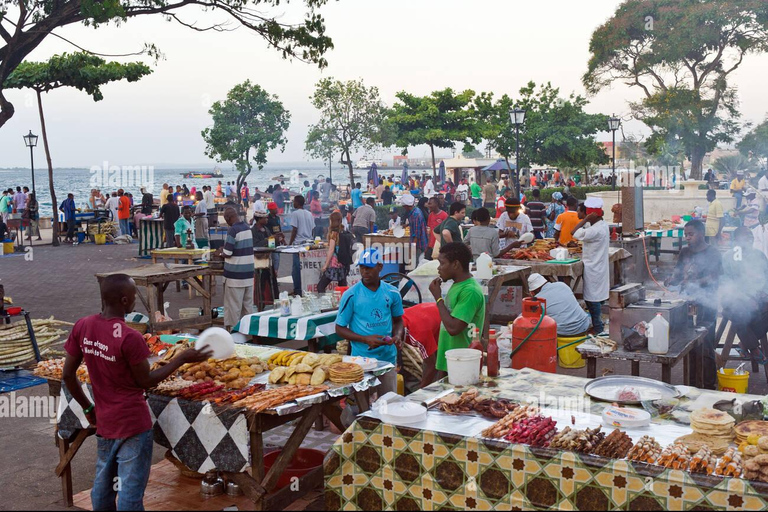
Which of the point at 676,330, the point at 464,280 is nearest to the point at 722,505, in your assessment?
the point at 464,280

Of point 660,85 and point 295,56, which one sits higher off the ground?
point 660,85

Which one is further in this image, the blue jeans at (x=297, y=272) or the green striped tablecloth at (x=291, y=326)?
the blue jeans at (x=297, y=272)

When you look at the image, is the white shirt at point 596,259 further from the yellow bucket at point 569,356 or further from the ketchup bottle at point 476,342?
the ketchup bottle at point 476,342

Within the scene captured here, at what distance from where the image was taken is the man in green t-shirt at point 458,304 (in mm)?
5668

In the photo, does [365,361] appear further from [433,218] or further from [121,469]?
[433,218]

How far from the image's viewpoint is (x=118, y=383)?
4.45m

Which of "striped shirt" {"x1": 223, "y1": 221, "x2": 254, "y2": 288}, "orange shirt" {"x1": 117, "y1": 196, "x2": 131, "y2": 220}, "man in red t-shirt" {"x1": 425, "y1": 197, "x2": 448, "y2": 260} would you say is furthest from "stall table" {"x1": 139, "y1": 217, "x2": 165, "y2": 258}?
"striped shirt" {"x1": 223, "y1": 221, "x2": 254, "y2": 288}

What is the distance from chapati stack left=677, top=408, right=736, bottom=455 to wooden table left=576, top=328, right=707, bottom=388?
7.13ft

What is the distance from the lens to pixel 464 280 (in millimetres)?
5805

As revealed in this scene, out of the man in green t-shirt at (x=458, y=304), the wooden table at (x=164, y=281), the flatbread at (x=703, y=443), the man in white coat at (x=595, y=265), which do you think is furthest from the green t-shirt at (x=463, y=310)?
the wooden table at (x=164, y=281)

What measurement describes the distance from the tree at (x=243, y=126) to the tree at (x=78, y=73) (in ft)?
55.8

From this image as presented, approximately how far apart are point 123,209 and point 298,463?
75.3 ft

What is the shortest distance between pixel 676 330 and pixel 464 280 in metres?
2.53

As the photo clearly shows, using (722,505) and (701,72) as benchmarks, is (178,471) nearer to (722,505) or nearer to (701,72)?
(722,505)
